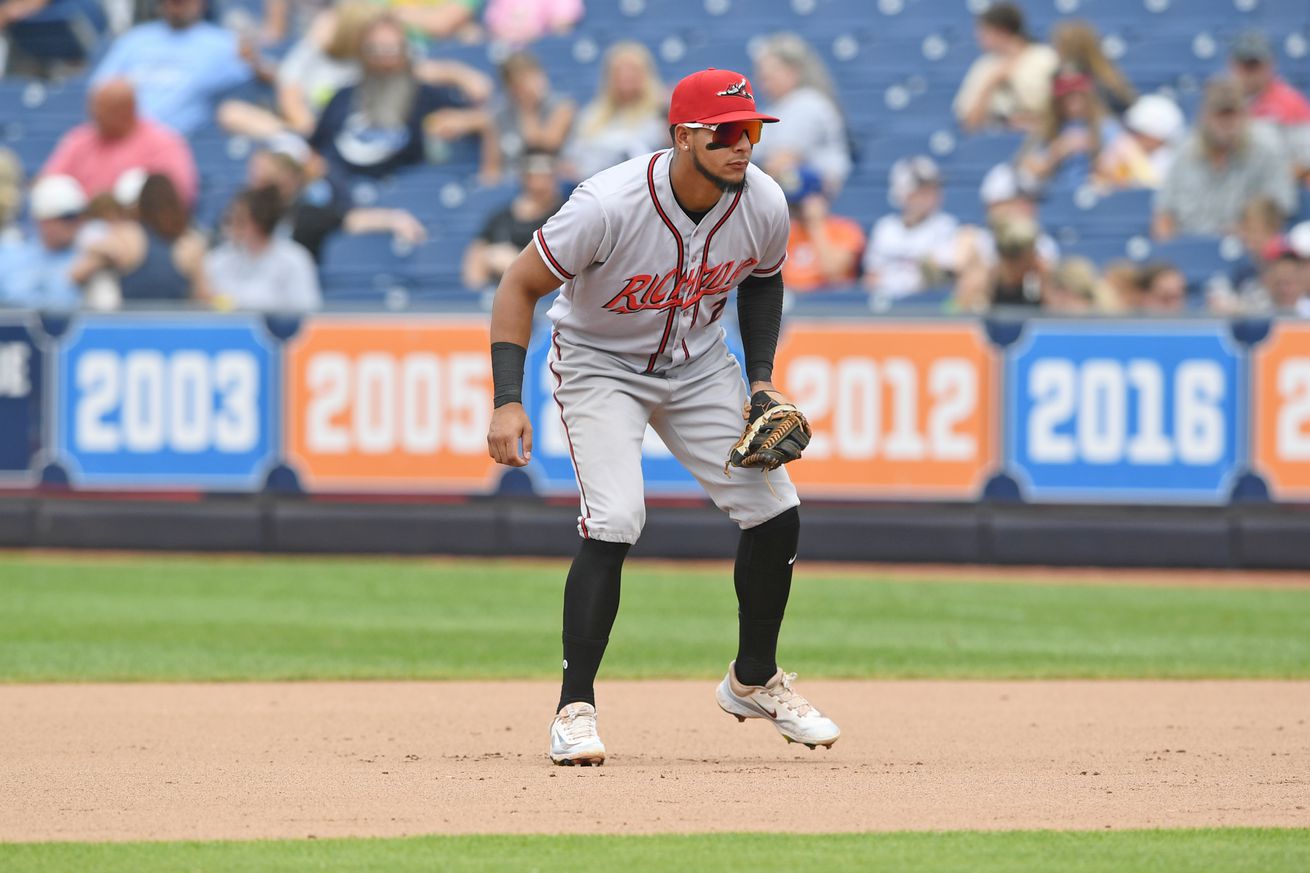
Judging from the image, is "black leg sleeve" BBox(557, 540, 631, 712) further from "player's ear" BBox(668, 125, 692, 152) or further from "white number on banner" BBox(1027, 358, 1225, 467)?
"white number on banner" BBox(1027, 358, 1225, 467)

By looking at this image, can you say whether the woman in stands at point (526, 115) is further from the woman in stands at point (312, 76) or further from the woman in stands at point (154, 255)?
the woman in stands at point (154, 255)

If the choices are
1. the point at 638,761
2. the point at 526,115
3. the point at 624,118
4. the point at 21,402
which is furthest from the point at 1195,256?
the point at 638,761

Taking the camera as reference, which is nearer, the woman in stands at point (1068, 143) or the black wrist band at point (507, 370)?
the black wrist band at point (507, 370)

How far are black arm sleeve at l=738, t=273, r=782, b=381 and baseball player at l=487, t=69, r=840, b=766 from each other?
0.05 meters

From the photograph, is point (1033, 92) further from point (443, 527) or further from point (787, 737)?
point (787, 737)

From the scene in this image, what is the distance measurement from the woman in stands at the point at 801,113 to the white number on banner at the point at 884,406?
9.30ft

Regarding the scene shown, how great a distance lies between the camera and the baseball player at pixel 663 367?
517cm

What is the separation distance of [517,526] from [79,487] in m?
2.61

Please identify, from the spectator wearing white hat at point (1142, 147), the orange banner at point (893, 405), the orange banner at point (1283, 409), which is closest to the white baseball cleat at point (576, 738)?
the orange banner at point (893, 405)

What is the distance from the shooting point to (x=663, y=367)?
5.45 meters

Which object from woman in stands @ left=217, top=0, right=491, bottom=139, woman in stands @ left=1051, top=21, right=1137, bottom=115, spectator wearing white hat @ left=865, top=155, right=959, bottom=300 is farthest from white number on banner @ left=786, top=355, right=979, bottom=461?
woman in stands @ left=217, top=0, right=491, bottom=139

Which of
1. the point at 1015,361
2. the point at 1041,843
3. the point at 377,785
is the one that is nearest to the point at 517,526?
the point at 1015,361

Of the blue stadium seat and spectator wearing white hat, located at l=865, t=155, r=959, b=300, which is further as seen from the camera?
spectator wearing white hat, located at l=865, t=155, r=959, b=300

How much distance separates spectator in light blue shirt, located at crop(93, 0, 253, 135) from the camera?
15789 millimetres
